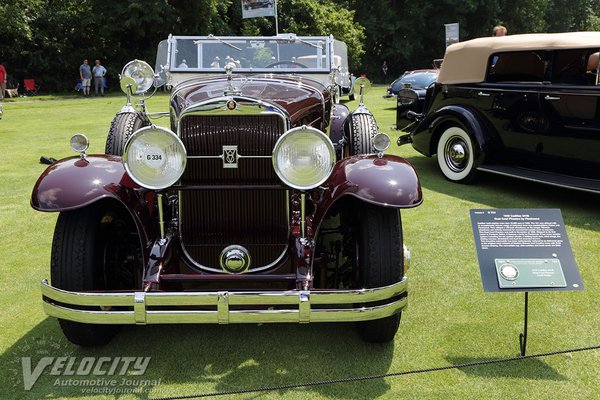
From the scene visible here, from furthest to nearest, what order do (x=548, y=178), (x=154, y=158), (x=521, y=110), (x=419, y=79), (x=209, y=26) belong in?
(x=209, y=26)
(x=419, y=79)
(x=521, y=110)
(x=548, y=178)
(x=154, y=158)

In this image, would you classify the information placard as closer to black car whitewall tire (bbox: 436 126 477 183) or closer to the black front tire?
the black front tire

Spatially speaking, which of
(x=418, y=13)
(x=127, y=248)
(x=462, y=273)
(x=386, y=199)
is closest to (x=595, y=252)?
(x=462, y=273)

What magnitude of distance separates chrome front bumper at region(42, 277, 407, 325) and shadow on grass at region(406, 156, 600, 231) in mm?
3151

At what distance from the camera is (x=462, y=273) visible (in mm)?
3730

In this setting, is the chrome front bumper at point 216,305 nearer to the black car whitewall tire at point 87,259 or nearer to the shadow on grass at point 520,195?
the black car whitewall tire at point 87,259

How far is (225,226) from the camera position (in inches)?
113

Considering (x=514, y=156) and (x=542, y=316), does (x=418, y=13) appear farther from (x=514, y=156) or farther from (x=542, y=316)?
(x=542, y=316)

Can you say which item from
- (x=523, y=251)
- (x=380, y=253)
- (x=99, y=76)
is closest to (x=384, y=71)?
(x=99, y=76)

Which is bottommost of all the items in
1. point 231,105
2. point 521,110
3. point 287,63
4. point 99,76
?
point 521,110

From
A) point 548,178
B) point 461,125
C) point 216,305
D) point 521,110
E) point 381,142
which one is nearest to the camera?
point 216,305

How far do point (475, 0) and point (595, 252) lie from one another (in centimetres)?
3041

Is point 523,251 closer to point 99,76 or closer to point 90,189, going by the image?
point 90,189

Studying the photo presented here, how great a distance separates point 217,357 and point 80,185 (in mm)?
1118

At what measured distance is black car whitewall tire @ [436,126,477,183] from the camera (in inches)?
239
